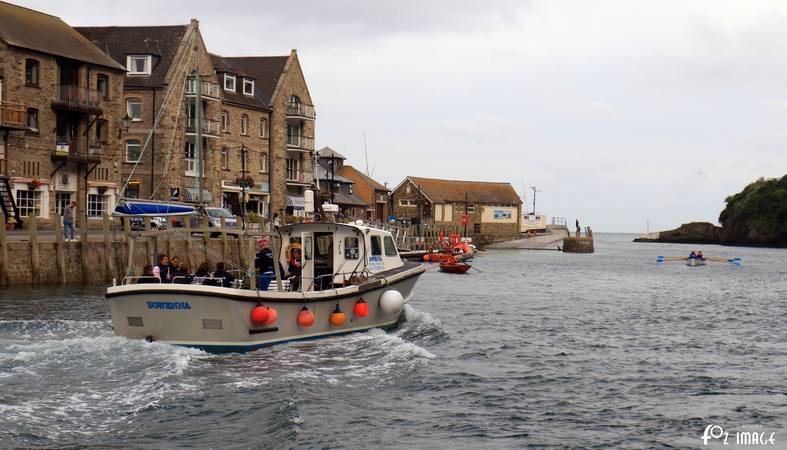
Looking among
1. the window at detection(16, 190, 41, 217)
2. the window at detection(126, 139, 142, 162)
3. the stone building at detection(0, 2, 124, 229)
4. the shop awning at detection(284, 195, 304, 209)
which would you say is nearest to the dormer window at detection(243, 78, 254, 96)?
the shop awning at detection(284, 195, 304, 209)

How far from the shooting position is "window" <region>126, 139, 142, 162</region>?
195ft

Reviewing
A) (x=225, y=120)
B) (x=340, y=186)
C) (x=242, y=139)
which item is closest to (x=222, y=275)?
(x=225, y=120)

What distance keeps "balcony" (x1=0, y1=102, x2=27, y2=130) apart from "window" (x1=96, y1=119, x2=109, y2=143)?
7.11 meters

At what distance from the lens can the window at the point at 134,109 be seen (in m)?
59.6

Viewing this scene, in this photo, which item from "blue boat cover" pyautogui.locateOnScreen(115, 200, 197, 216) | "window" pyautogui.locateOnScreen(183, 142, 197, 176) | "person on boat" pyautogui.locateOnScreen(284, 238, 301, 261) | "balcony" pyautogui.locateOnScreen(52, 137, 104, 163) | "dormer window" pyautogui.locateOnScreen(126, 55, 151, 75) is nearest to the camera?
"blue boat cover" pyautogui.locateOnScreen(115, 200, 197, 216)

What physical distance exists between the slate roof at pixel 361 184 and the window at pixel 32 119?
174 feet

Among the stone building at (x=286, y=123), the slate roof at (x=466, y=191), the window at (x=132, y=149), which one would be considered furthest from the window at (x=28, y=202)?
the slate roof at (x=466, y=191)

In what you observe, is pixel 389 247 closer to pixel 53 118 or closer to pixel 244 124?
pixel 53 118

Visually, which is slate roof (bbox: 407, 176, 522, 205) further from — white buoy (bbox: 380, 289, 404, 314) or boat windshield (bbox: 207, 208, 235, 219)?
white buoy (bbox: 380, 289, 404, 314)

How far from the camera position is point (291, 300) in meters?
20.1

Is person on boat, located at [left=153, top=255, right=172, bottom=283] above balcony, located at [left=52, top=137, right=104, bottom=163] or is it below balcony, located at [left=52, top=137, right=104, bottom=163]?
below

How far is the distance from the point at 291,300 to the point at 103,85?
124 feet

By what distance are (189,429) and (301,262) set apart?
9663 mm

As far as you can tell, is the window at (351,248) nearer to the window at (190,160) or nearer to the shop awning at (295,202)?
the window at (190,160)
